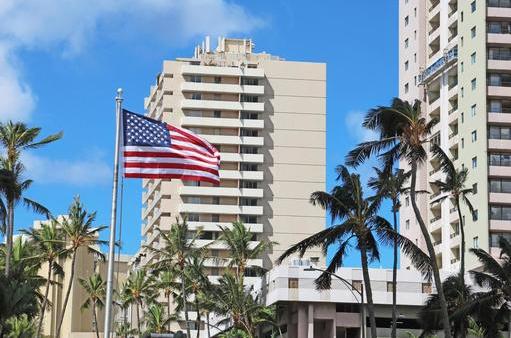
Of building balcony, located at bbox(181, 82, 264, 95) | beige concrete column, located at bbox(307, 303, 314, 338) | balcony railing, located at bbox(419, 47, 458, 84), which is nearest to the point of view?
beige concrete column, located at bbox(307, 303, 314, 338)

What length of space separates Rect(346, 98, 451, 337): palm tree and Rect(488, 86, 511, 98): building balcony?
46069 millimetres

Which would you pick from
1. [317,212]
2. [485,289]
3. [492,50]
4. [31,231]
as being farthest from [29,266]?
[317,212]

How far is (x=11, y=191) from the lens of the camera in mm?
58250

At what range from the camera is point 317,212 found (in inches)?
5984

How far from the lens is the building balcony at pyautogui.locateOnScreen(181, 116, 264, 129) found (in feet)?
497

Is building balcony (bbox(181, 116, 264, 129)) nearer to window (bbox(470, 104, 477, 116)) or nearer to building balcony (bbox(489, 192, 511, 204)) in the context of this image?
window (bbox(470, 104, 477, 116))

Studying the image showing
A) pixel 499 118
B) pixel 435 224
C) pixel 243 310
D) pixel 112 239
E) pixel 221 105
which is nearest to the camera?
pixel 112 239

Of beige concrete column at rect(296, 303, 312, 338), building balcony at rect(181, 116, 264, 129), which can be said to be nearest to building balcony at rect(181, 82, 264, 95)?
building balcony at rect(181, 116, 264, 129)

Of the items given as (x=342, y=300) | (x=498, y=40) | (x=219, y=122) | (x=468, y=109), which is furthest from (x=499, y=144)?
(x=219, y=122)

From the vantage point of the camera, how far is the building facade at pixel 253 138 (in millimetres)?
150750

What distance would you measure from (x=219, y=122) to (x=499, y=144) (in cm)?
5397

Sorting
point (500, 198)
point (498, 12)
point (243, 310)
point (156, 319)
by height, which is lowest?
point (156, 319)

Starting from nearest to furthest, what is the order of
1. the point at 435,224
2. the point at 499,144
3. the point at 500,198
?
1. the point at 500,198
2. the point at 499,144
3. the point at 435,224

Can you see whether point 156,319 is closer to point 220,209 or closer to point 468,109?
point 220,209
